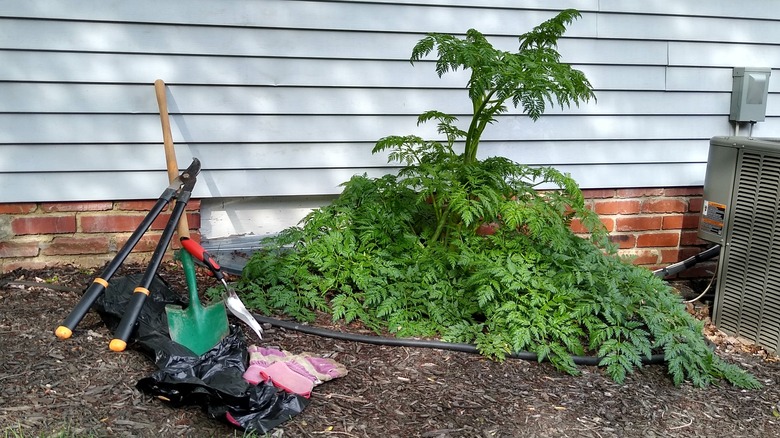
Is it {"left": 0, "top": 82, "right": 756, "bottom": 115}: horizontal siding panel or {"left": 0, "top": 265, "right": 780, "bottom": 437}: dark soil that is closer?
A: {"left": 0, "top": 265, "right": 780, "bottom": 437}: dark soil

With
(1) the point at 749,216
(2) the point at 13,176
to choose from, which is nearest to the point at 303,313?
(2) the point at 13,176

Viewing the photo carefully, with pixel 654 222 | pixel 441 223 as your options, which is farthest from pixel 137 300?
pixel 654 222

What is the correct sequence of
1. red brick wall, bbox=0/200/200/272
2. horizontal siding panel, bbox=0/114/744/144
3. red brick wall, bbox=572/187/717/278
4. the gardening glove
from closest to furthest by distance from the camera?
the gardening glove
horizontal siding panel, bbox=0/114/744/144
red brick wall, bbox=0/200/200/272
red brick wall, bbox=572/187/717/278

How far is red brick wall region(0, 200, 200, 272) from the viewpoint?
4137mm

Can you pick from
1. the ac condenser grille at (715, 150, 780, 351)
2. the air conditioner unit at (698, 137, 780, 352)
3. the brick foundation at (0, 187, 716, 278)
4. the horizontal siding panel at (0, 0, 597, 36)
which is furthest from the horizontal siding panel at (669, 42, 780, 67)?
the brick foundation at (0, 187, 716, 278)

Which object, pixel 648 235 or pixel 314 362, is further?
pixel 648 235

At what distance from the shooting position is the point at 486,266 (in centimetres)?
368

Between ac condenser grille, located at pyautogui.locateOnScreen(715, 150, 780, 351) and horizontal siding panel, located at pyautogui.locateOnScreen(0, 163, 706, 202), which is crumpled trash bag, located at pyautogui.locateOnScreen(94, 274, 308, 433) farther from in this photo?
ac condenser grille, located at pyautogui.locateOnScreen(715, 150, 780, 351)

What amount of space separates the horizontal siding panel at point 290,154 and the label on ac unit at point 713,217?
0.63 metres

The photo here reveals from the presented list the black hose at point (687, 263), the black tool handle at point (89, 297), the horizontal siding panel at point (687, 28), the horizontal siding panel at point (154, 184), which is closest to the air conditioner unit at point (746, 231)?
the black hose at point (687, 263)

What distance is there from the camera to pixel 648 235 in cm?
507

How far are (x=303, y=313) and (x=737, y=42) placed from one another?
345cm

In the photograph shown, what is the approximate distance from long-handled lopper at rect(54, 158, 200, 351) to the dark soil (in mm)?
253

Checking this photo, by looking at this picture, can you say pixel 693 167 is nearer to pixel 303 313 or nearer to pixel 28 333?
pixel 303 313
